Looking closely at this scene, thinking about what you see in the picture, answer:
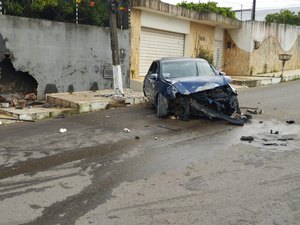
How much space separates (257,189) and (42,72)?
9954mm

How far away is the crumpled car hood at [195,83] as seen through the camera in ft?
31.4

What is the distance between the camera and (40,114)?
10695 millimetres

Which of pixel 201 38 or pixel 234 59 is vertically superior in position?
pixel 201 38

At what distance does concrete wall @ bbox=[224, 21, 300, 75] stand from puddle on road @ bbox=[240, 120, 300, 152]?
52.9 feet

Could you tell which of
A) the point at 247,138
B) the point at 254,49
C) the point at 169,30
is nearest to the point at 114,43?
the point at 247,138

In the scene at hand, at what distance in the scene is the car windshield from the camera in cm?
1091

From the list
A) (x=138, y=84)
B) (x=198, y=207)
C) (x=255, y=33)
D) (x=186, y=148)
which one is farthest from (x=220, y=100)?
(x=255, y=33)

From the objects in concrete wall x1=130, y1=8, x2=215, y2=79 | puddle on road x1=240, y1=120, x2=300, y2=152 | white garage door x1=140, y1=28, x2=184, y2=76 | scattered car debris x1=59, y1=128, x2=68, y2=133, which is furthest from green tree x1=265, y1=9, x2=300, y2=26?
scattered car debris x1=59, y1=128, x2=68, y2=133

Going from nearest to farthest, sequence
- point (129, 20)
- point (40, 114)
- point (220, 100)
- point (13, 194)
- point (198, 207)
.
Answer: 1. point (198, 207)
2. point (13, 194)
3. point (220, 100)
4. point (40, 114)
5. point (129, 20)

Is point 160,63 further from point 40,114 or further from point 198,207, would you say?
point 198,207

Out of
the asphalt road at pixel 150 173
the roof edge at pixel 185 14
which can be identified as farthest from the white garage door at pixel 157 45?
the asphalt road at pixel 150 173

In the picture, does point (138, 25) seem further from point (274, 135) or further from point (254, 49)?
point (254, 49)

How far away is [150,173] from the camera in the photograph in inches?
224

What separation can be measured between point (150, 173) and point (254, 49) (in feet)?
71.0
